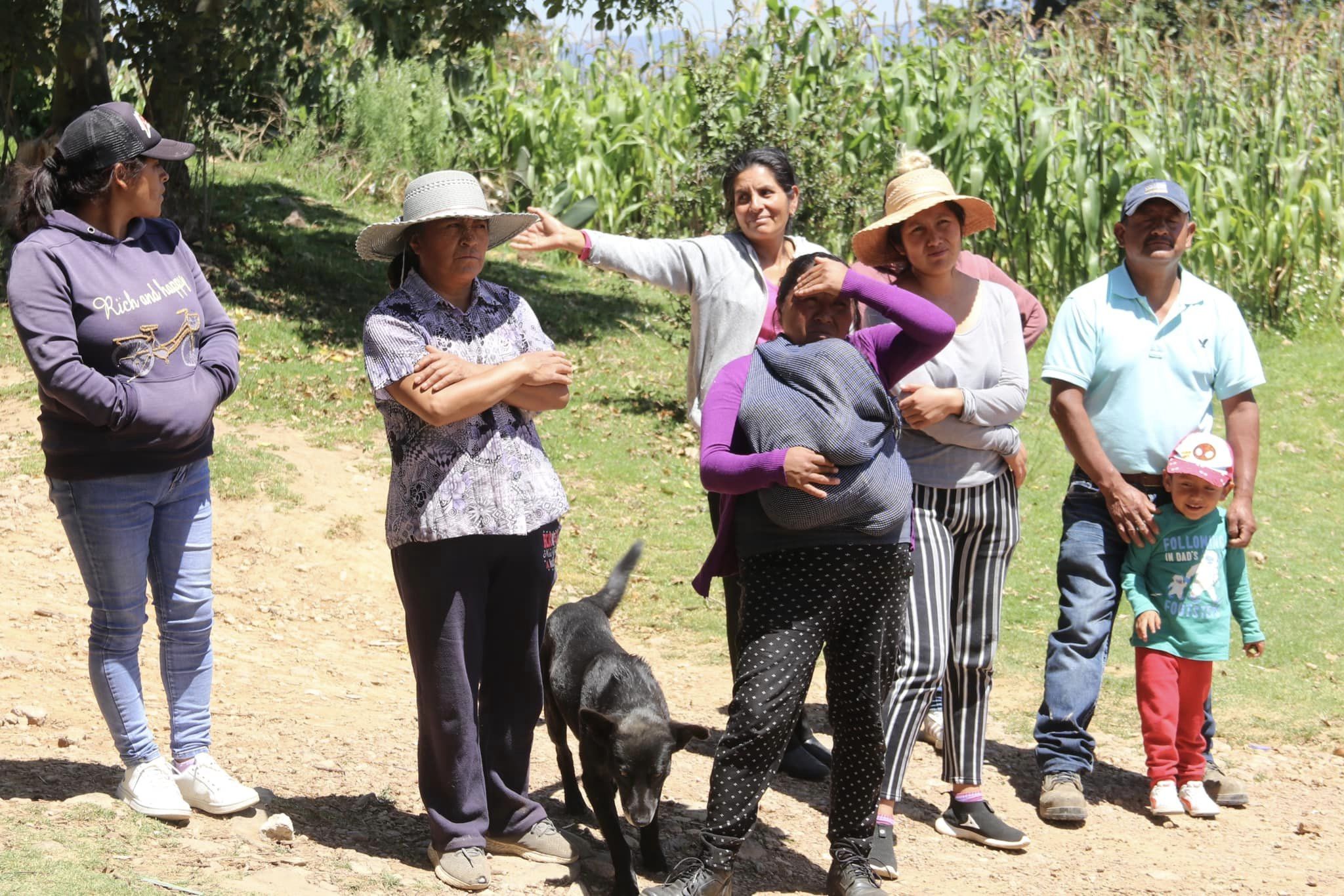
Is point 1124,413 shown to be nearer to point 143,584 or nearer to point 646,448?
point 143,584

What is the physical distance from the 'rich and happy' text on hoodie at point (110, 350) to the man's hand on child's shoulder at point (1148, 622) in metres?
3.32

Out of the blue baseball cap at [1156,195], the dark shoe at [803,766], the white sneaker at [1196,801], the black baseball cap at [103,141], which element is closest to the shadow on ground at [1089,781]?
the white sneaker at [1196,801]

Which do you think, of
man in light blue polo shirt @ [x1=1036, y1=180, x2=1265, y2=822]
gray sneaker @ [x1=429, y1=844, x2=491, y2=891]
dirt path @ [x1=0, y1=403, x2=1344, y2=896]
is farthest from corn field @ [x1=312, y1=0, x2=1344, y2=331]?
gray sneaker @ [x1=429, y1=844, x2=491, y2=891]

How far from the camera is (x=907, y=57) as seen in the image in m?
13.2

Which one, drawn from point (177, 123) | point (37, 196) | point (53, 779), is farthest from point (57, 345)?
point (177, 123)

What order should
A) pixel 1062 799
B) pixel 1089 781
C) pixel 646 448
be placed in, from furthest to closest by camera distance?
1. pixel 646 448
2. pixel 1089 781
3. pixel 1062 799

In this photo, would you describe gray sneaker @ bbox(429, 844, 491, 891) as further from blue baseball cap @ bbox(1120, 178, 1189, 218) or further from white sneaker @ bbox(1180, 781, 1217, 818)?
blue baseball cap @ bbox(1120, 178, 1189, 218)

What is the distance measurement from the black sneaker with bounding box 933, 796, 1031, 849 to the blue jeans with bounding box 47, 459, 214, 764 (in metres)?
2.50

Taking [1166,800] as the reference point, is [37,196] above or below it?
above

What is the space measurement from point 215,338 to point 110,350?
0.38 meters

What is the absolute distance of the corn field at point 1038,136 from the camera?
11.0m

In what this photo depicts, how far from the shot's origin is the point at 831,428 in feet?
12.1

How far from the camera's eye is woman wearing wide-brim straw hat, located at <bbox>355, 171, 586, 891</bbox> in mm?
3732

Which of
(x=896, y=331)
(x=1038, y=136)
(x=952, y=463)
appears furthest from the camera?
(x=1038, y=136)
